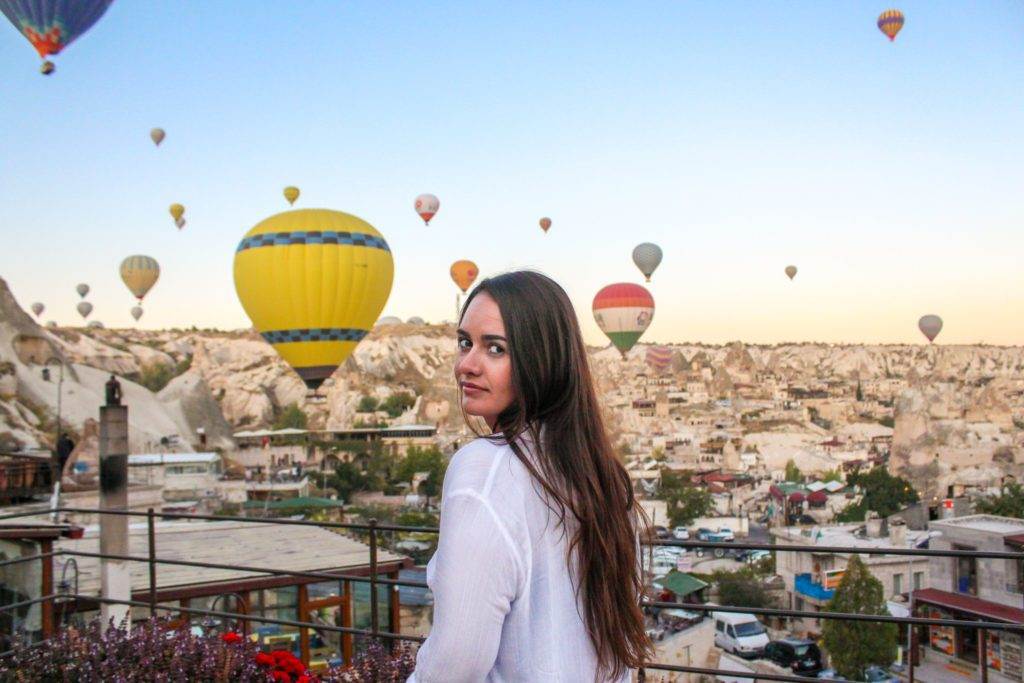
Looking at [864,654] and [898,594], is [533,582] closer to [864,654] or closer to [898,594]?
[864,654]

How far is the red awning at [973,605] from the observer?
19734 millimetres

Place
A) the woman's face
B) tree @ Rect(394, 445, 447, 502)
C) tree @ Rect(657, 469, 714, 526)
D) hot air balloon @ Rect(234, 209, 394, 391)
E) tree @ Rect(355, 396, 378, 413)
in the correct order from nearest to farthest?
the woman's face < hot air balloon @ Rect(234, 209, 394, 391) < tree @ Rect(657, 469, 714, 526) < tree @ Rect(394, 445, 447, 502) < tree @ Rect(355, 396, 378, 413)

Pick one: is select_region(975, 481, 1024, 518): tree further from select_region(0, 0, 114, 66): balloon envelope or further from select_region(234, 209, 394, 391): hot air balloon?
select_region(0, 0, 114, 66): balloon envelope

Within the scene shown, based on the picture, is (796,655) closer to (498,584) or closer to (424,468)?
(498,584)

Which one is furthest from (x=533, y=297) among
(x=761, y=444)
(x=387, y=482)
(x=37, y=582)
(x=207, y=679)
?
(x=761, y=444)

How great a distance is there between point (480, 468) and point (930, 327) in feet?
165

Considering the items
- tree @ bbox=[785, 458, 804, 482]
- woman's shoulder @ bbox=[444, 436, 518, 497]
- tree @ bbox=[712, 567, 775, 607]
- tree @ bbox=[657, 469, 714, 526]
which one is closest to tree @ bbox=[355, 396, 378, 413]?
tree @ bbox=[657, 469, 714, 526]

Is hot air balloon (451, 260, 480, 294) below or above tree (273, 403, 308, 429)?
above

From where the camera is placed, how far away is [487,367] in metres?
1.04

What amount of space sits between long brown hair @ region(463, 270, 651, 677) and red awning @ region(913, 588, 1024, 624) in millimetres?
20268

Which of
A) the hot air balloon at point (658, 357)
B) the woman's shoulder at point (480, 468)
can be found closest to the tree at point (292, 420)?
the hot air balloon at point (658, 357)

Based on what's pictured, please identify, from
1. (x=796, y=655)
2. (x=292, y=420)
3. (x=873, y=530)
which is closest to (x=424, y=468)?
(x=292, y=420)

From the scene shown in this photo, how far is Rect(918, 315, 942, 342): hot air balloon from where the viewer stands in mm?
46469

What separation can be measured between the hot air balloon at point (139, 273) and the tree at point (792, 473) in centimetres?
5126
